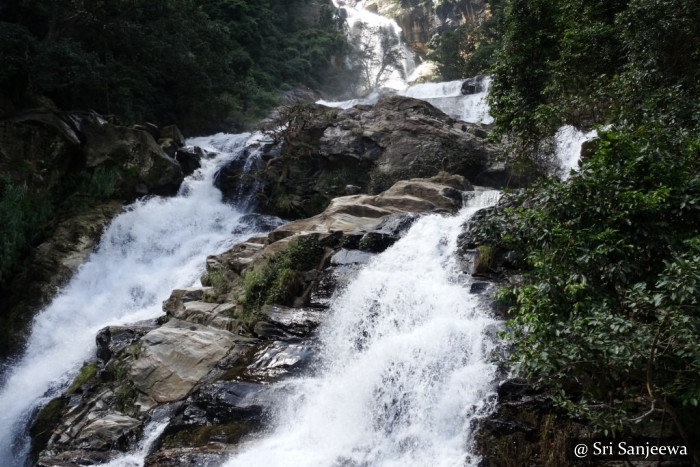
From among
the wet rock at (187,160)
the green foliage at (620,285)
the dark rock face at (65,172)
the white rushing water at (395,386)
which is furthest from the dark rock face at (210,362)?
the wet rock at (187,160)

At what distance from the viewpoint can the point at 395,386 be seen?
777 centimetres

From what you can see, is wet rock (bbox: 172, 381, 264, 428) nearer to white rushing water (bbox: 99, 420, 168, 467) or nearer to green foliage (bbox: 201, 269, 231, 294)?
white rushing water (bbox: 99, 420, 168, 467)

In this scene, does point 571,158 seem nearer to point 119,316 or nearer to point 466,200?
point 466,200

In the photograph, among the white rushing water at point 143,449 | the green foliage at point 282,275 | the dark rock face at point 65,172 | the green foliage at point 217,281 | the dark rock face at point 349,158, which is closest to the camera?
the white rushing water at point 143,449

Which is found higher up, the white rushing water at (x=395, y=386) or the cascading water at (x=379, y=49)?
the cascading water at (x=379, y=49)

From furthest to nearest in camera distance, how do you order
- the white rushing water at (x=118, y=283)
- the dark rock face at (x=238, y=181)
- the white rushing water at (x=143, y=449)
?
the dark rock face at (x=238, y=181)
the white rushing water at (x=118, y=283)
the white rushing water at (x=143, y=449)

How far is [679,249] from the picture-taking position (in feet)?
17.4

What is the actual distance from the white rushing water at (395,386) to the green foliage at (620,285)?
1589 mm

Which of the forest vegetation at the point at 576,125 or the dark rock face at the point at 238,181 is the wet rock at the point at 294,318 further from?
the dark rock face at the point at 238,181

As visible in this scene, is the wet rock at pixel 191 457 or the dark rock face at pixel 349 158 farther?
the dark rock face at pixel 349 158

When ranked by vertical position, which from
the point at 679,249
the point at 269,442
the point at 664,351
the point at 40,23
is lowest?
the point at 269,442

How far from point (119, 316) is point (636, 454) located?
537 inches

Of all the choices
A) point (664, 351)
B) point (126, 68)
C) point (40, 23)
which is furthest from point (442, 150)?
point (40, 23)

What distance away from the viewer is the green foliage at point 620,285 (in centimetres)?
471
